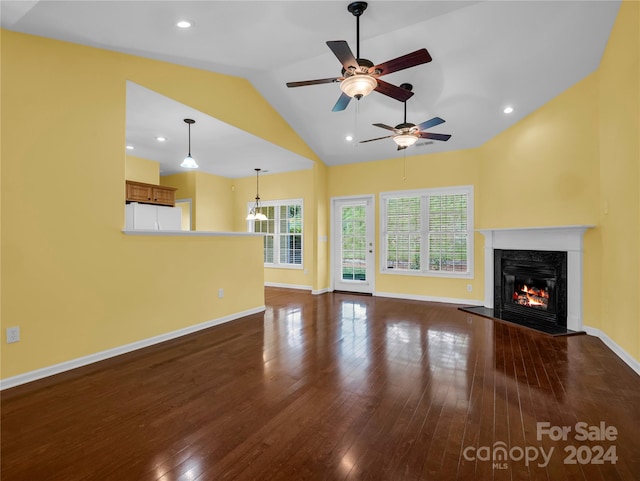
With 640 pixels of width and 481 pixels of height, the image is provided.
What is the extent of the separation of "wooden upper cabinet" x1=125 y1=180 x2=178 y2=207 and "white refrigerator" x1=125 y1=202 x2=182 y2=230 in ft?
1.32

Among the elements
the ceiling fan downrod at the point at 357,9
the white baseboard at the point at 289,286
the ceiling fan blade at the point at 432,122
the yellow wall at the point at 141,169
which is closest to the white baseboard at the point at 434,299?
the white baseboard at the point at 289,286

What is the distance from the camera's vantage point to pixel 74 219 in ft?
9.84

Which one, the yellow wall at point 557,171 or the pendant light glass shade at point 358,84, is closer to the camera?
the pendant light glass shade at point 358,84

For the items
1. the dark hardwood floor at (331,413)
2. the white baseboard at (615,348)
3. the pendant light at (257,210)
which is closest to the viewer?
the dark hardwood floor at (331,413)

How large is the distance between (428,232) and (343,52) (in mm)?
4380

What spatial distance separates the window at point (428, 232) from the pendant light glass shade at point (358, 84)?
368cm

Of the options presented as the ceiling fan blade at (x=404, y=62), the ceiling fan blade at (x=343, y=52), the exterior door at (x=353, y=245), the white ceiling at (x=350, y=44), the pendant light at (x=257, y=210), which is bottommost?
the exterior door at (x=353, y=245)

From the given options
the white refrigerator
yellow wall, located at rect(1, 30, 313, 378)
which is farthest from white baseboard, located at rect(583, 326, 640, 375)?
the white refrigerator

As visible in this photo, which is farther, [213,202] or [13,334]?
[213,202]

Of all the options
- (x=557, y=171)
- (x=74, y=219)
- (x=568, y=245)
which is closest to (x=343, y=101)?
(x=74, y=219)

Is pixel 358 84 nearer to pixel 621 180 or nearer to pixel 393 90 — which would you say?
pixel 393 90

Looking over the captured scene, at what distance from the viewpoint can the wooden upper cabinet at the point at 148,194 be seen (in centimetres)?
573

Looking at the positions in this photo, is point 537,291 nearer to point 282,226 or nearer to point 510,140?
point 510,140

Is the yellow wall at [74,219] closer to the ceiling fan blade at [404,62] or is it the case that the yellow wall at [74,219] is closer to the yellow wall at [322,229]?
the ceiling fan blade at [404,62]
